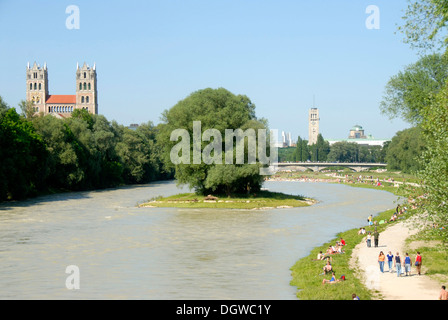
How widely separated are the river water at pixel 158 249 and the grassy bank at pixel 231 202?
386 cm

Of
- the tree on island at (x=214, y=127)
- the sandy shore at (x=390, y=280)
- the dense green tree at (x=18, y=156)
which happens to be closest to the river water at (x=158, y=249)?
the sandy shore at (x=390, y=280)

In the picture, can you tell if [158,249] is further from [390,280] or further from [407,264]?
[407,264]

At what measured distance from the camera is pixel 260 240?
48.1m

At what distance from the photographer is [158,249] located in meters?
43.5

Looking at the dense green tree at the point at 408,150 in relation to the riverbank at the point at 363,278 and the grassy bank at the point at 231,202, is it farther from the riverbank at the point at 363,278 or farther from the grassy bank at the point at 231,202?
the riverbank at the point at 363,278

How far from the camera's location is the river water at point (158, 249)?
100 feet

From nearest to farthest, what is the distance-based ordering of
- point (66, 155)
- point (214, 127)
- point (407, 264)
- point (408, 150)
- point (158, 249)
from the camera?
1. point (407, 264)
2. point (158, 249)
3. point (214, 127)
4. point (66, 155)
5. point (408, 150)

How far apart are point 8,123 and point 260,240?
179ft

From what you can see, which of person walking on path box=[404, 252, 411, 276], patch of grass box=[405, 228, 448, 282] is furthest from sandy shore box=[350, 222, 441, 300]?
patch of grass box=[405, 228, 448, 282]

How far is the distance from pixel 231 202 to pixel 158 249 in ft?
121

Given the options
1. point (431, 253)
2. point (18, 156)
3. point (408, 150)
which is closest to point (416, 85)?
point (431, 253)

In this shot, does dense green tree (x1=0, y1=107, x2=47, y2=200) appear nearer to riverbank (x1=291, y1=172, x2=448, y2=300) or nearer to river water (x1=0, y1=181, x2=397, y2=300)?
river water (x1=0, y1=181, x2=397, y2=300)

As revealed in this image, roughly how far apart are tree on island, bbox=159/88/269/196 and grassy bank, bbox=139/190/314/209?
1.87 meters
